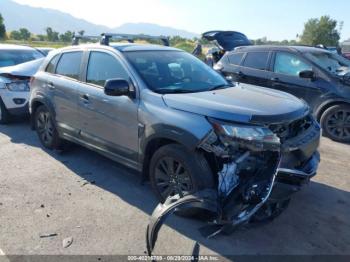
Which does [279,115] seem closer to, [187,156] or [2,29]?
[187,156]

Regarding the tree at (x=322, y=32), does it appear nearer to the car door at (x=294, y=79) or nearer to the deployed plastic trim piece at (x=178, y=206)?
the car door at (x=294, y=79)

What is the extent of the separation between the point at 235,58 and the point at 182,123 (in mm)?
4975

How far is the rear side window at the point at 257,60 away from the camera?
7.27m

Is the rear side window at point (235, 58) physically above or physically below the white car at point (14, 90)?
above

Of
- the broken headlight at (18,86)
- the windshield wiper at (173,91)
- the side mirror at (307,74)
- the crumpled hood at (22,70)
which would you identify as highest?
the windshield wiper at (173,91)

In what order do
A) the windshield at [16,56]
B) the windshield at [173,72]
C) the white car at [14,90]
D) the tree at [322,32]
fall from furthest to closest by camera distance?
the tree at [322,32] < the windshield at [16,56] < the white car at [14,90] < the windshield at [173,72]

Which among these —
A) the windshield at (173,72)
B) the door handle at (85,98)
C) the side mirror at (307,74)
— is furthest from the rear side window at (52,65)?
the side mirror at (307,74)

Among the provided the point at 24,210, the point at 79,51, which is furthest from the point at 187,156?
the point at 79,51

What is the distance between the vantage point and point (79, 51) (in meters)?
4.89

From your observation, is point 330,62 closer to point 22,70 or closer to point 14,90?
point 22,70

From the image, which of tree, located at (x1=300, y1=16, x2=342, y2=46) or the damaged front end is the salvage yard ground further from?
tree, located at (x1=300, y1=16, x2=342, y2=46)

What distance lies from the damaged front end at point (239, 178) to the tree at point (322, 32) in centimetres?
6765

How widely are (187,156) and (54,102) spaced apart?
280 centimetres

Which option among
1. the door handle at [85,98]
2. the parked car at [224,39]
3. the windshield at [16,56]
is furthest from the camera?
the parked car at [224,39]
